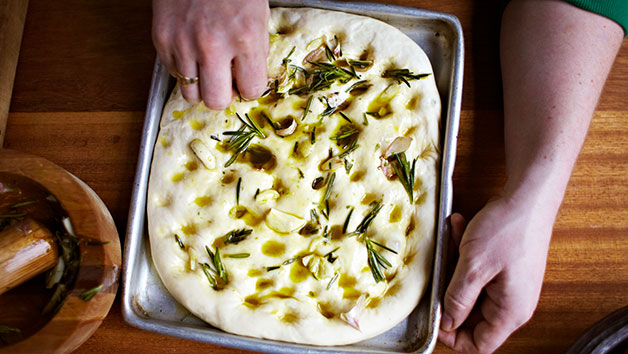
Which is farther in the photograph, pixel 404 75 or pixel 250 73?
pixel 404 75

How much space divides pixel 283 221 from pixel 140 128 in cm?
40

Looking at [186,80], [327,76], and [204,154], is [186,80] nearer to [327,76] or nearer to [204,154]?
[204,154]

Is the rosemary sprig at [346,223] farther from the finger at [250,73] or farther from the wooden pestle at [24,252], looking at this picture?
the wooden pestle at [24,252]

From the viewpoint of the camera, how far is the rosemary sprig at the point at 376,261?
0.95 m

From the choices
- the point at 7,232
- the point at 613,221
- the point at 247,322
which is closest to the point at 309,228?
the point at 247,322

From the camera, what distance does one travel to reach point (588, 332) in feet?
3.06

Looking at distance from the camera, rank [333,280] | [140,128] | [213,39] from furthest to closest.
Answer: [140,128]
[333,280]
[213,39]

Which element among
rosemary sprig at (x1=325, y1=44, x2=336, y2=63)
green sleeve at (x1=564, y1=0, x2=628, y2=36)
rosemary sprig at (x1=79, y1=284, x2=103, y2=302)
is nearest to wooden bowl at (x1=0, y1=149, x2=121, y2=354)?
rosemary sprig at (x1=79, y1=284, x2=103, y2=302)

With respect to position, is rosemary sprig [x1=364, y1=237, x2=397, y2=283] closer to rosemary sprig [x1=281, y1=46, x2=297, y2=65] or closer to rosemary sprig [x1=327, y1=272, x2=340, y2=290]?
rosemary sprig [x1=327, y1=272, x2=340, y2=290]

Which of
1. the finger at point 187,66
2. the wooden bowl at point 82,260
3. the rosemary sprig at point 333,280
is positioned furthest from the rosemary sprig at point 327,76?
the wooden bowl at point 82,260

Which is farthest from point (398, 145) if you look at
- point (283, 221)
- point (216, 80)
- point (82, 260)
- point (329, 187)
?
point (82, 260)

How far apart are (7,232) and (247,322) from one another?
419mm

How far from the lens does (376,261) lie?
96cm

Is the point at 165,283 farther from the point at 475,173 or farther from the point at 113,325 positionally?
the point at 475,173
